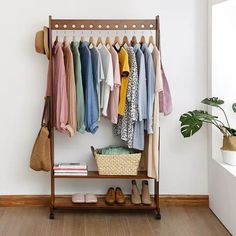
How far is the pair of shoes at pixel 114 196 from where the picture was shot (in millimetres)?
3736

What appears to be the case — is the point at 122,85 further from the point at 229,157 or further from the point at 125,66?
the point at 229,157

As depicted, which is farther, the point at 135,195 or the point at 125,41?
the point at 135,195

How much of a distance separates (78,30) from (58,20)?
30 centimetres

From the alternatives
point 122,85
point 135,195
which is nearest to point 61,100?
point 122,85

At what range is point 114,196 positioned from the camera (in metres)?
3.81

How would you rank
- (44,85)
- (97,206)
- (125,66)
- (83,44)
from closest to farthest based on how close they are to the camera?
(125,66) → (83,44) → (97,206) → (44,85)

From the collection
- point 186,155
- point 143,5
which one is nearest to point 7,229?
point 186,155

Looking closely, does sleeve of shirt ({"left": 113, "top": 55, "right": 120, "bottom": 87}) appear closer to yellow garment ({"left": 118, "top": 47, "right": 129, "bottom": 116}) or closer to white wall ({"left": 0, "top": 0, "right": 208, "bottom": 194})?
yellow garment ({"left": 118, "top": 47, "right": 129, "bottom": 116})

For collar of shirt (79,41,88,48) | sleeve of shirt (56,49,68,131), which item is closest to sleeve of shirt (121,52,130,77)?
collar of shirt (79,41,88,48)

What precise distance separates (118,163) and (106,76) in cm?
78

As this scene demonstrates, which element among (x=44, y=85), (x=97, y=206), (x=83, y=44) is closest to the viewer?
(x=83, y=44)

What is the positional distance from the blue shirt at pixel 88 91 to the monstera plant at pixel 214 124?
782mm

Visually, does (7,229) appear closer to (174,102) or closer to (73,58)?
(73,58)

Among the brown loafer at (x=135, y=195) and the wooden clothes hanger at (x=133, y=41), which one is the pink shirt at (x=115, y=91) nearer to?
the wooden clothes hanger at (x=133, y=41)
